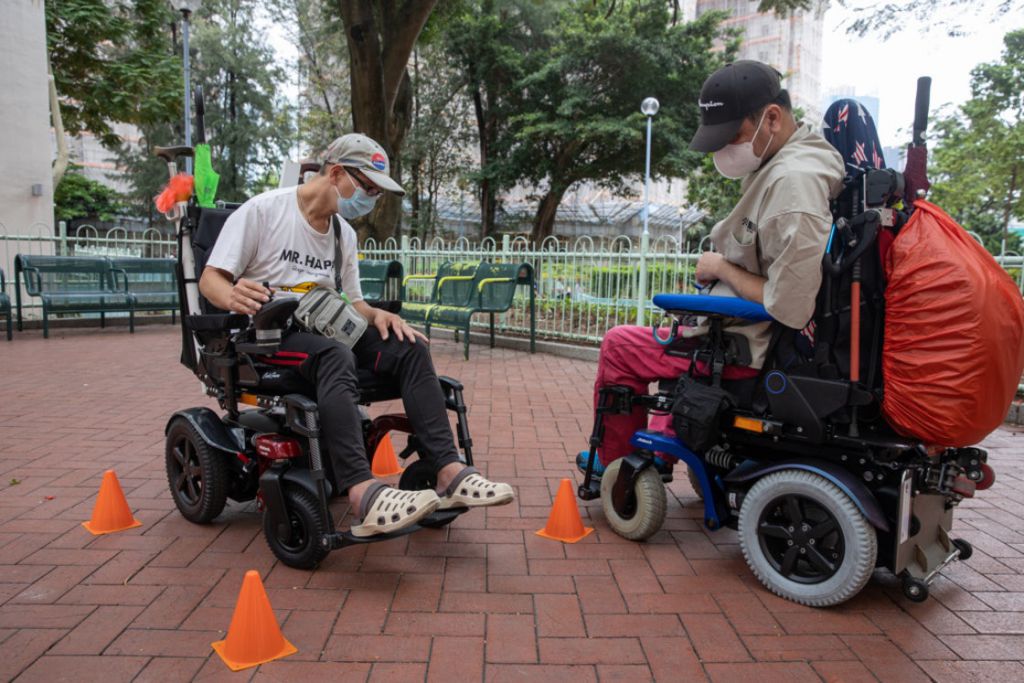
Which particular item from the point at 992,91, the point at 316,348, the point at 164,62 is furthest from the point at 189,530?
the point at 992,91

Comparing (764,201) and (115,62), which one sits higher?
(115,62)

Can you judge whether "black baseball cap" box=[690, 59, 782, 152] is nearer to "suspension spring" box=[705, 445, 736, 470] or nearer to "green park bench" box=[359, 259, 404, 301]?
"suspension spring" box=[705, 445, 736, 470]

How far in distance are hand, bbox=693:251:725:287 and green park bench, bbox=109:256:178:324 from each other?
375 inches

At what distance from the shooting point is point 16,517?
3172mm

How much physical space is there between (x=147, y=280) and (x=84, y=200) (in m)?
29.5

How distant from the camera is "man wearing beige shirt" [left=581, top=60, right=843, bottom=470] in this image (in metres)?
2.36

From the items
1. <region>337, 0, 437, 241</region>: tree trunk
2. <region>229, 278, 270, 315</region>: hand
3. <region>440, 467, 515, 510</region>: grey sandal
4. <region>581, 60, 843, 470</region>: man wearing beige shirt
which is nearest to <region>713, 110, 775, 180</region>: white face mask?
<region>581, 60, 843, 470</region>: man wearing beige shirt

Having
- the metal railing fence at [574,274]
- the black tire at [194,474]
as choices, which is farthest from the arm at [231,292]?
the metal railing fence at [574,274]

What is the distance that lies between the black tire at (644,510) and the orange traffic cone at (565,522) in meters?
0.16

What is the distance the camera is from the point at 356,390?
8.79 feet

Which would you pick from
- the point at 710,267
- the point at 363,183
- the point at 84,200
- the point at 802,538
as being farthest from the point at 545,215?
the point at 84,200

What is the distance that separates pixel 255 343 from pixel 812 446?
2.19m

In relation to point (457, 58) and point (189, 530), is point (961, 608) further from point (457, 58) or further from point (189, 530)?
point (457, 58)

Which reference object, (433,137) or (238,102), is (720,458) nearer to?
(433,137)
